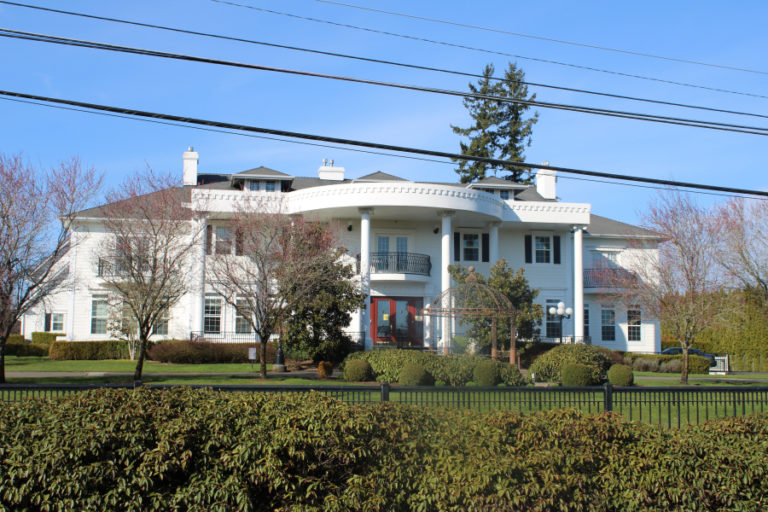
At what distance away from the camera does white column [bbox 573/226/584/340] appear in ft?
108

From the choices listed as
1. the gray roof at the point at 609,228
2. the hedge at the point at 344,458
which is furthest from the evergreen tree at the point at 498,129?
the hedge at the point at 344,458

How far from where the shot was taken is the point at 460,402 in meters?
8.56

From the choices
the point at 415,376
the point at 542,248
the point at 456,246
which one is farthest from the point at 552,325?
the point at 415,376

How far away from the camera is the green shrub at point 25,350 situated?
117 ft

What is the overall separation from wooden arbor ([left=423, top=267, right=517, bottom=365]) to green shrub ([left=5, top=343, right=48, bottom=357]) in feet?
76.3

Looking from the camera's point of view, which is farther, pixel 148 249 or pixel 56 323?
pixel 56 323

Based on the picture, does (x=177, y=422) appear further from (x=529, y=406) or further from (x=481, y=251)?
(x=481, y=251)

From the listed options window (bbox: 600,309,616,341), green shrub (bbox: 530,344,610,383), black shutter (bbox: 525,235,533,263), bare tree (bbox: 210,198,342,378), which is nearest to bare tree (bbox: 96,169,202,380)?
bare tree (bbox: 210,198,342,378)

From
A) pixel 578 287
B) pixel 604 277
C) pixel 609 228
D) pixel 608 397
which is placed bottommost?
pixel 608 397

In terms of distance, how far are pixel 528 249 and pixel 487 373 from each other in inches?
649

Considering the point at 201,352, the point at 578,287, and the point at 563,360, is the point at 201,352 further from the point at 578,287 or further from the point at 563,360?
the point at 578,287

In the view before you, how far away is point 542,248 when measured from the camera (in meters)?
35.4

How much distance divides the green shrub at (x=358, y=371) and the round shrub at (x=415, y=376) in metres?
1.73

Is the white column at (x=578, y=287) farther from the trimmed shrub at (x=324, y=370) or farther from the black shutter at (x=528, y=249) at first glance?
the trimmed shrub at (x=324, y=370)
